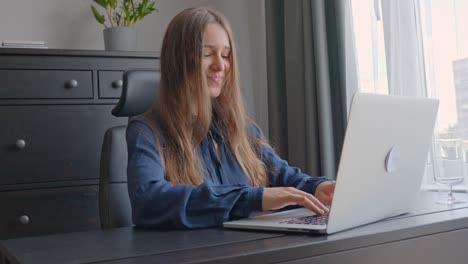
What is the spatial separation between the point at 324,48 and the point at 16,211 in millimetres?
1420

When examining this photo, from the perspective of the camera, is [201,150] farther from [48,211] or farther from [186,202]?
[48,211]

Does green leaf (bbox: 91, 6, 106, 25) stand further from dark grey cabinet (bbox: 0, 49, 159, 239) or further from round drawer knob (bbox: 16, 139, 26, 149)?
round drawer knob (bbox: 16, 139, 26, 149)

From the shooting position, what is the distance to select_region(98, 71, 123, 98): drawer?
8.61 ft

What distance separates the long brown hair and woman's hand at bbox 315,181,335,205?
0.65 ft

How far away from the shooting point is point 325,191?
5.29 ft

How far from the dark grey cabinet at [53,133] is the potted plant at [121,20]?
18 centimetres

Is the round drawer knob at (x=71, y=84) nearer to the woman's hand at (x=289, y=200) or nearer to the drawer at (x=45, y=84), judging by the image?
the drawer at (x=45, y=84)

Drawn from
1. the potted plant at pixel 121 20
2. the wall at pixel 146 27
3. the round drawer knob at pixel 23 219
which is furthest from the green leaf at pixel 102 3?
the round drawer knob at pixel 23 219

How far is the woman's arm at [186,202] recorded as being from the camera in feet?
4.34

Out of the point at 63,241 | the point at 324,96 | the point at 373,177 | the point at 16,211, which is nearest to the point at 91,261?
the point at 63,241

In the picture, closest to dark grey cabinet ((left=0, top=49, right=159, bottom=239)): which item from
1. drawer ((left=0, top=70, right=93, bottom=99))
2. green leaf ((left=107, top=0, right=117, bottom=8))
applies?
drawer ((left=0, top=70, right=93, bottom=99))

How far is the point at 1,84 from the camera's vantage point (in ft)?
8.05

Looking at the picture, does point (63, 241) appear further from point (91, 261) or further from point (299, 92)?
point (299, 92)

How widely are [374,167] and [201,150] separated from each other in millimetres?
582
